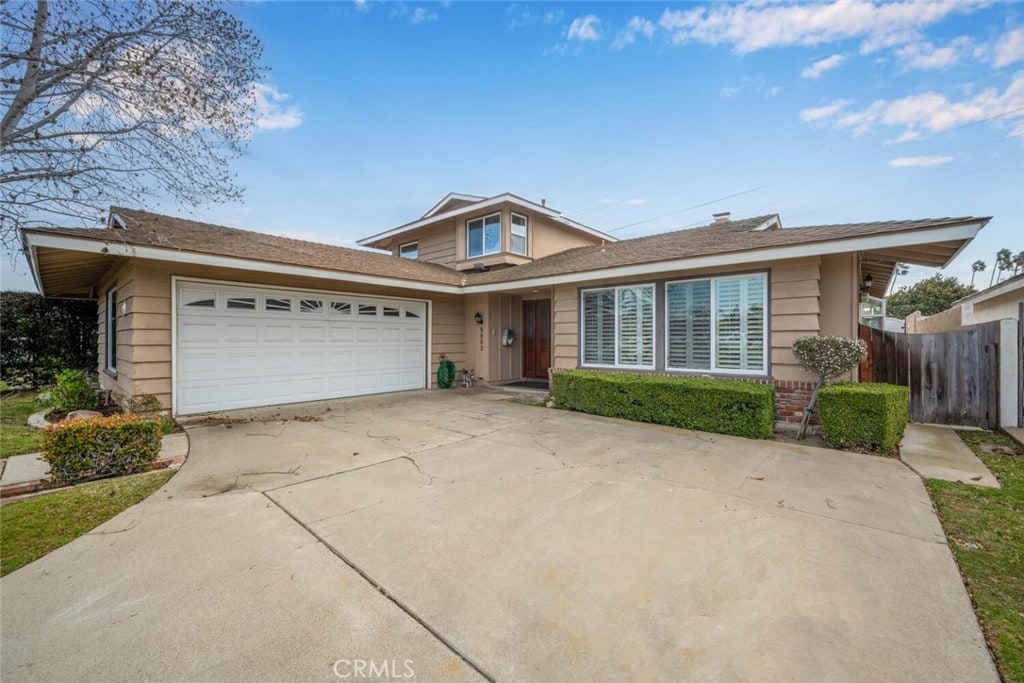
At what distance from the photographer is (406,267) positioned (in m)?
11.1

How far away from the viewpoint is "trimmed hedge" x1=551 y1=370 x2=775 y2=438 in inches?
242

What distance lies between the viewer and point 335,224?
20.2 m

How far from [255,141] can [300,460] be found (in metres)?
4.76

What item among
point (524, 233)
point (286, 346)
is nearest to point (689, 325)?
point (524, 233)

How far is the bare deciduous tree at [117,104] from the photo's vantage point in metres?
4.61

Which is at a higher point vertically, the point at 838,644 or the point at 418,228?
the point at 418,228

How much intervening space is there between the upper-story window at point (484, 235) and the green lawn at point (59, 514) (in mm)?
9709

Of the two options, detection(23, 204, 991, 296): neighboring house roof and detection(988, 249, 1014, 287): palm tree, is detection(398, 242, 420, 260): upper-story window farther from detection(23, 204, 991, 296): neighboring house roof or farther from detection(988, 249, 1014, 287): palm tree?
detection(988, 249, 1014, 287): palm tree

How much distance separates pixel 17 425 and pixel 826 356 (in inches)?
501

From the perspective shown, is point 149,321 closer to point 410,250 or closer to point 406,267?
point 406,267

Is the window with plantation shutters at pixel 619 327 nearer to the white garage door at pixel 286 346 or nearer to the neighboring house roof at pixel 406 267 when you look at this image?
the neighboring house roof at pixel 406 267

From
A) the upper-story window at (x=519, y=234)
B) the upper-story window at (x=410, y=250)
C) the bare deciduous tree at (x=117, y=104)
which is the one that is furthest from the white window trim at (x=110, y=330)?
the upper-story window at (x=519, y=234)

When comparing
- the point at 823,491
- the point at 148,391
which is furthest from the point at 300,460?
the point at 823,491

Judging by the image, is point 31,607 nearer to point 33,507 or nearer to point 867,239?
point 33,507
